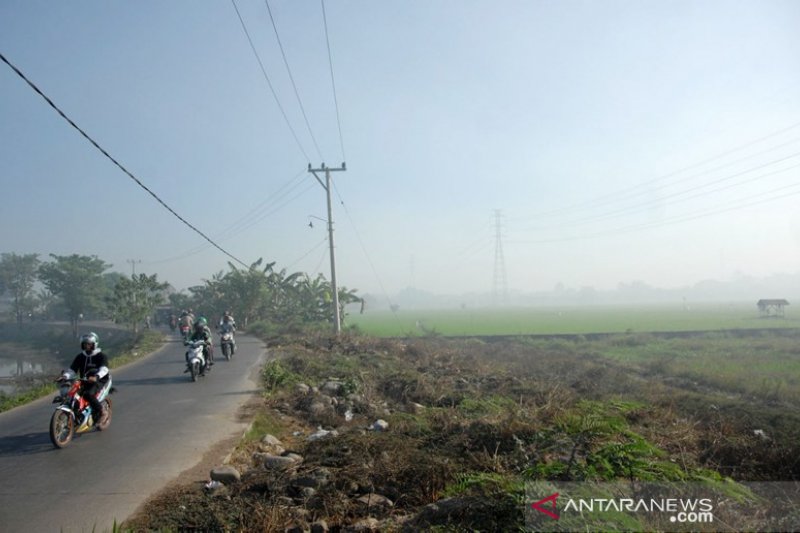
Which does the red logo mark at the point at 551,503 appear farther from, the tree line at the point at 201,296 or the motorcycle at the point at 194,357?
the tree line at the point at 201,296

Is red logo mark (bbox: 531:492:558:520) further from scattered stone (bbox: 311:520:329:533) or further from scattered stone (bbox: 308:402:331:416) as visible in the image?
scattered stone (bbox: 308:402:331:416)

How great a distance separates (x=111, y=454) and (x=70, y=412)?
1147mm

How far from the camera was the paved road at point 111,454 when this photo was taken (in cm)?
512

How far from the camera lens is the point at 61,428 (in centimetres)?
756

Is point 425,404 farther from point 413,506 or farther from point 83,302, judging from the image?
point 83,302

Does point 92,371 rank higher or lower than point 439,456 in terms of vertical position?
higher

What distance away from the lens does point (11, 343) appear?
161 feet

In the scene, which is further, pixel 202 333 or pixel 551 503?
pixel 202 333

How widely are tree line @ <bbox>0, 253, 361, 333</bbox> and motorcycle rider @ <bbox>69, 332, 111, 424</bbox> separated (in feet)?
80.4

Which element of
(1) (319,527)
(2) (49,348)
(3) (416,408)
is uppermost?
(1) (319,527)

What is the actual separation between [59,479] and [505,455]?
17.7ft

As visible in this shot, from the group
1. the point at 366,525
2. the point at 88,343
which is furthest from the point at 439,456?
the point at 88,343

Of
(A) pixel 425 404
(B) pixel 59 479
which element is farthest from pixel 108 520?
(A) pixel 425 404

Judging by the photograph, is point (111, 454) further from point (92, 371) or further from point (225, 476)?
point (225, 476)
